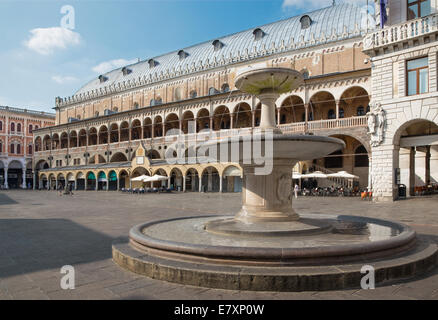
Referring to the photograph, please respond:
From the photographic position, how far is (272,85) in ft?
24.2

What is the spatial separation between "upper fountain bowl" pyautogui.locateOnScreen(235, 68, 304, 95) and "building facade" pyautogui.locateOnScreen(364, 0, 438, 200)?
46.3ft

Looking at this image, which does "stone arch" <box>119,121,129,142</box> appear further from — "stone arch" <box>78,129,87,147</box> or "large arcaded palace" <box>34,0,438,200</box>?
"stone arch" <box>78,129,87,147</box>

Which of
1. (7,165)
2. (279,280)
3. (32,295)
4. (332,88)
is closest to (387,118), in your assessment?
(332,88)

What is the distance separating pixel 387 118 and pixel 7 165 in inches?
2640

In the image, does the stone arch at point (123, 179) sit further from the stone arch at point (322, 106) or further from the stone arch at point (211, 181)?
the stone arch at point (322, 106)

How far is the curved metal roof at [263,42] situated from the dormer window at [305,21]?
0.36m

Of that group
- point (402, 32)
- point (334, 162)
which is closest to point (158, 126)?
point (334, 162)

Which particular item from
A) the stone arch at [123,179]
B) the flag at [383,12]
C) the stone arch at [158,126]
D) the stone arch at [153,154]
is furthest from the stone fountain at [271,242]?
the stone arch at [123,179]

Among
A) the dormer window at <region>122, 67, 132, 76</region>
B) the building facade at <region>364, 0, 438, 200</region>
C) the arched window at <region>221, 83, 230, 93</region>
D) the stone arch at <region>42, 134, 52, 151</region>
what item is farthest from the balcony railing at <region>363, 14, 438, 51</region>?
the stone arch at <region>42, 134, 52, 151</region>

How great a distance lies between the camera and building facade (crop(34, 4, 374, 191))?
99.8 ft

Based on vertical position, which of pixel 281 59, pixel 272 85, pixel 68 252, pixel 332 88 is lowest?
pixel 68 252

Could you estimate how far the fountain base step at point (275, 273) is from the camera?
4.04 m
